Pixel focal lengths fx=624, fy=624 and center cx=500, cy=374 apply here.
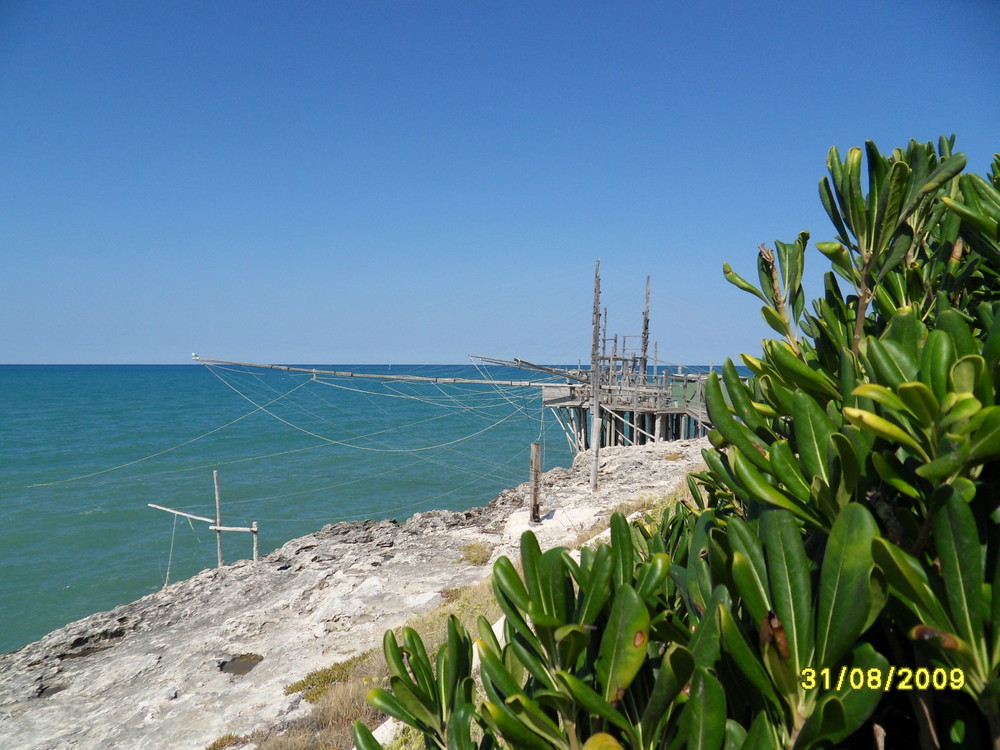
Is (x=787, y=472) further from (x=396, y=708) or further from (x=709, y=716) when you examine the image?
(x=396, y=708)

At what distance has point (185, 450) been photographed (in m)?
36.4

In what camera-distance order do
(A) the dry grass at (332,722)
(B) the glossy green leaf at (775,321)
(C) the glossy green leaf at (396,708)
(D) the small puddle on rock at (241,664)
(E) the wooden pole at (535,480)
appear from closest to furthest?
(C) the glossy green leaf at (396,708), (B) the glossy green leaf at (775,321), (A) the dry grass at (332,722), (D) the small puddle on rock at (241,664), (E) the wooden pole at (535,480)

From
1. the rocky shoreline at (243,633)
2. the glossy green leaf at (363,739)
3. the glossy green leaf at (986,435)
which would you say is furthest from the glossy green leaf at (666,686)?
the rocky shoreline at (243,633)

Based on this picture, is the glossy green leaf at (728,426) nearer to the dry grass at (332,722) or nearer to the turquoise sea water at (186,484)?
the dry grass at (332,722)

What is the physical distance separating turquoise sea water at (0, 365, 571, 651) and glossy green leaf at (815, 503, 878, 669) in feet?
36.2

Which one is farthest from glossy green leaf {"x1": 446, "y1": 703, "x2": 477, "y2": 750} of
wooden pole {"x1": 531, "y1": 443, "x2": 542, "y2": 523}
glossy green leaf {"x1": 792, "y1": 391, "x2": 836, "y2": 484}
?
wooden pole {"x1": 531, "y1": 443, "x2": 542, "y2": 523}

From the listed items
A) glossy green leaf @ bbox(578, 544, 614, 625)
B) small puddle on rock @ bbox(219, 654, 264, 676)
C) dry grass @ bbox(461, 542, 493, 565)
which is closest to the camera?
A: glossy green leaf @ bbox(578, 544, 614, 625)

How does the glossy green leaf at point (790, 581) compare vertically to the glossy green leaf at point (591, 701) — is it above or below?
above

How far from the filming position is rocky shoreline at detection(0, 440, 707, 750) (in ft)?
24.7

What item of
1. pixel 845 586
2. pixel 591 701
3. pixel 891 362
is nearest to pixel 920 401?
pixel 891 362

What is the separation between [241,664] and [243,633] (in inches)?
51.5

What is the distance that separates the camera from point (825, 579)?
105 cm

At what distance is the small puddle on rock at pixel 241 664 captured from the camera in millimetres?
8586

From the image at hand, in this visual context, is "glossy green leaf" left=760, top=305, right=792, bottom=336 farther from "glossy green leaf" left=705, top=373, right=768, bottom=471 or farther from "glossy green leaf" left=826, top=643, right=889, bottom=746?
"glossy green leaf" left=826, top=643, right=889, bottom=746
